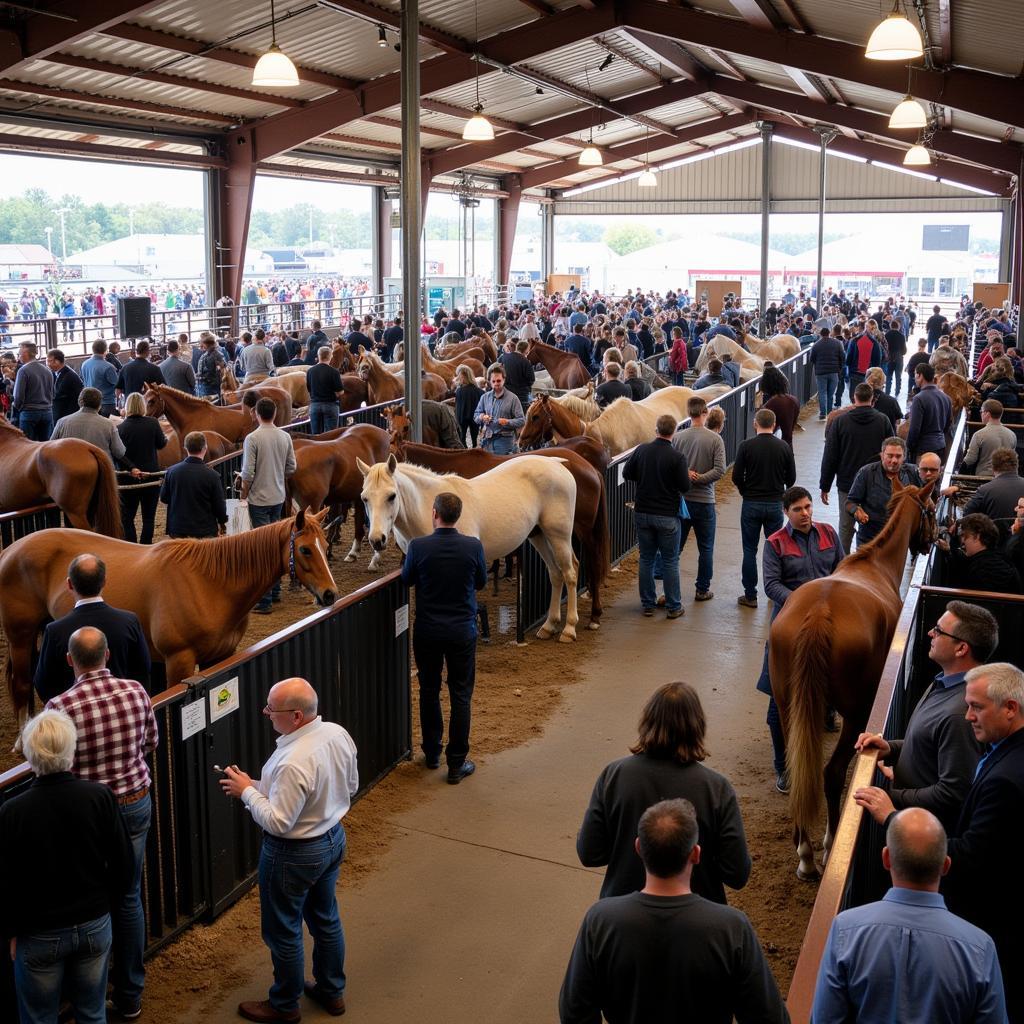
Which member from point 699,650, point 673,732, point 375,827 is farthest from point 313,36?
point 673,732

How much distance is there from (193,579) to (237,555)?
28 centimetres

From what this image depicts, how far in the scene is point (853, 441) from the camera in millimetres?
10062

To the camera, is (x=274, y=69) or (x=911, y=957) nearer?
(x=911, y=957)

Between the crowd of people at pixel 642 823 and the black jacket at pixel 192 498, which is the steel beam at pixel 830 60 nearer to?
the crowd of people at pixel 642 823

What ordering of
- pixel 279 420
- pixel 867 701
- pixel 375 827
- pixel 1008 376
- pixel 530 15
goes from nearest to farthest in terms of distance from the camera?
pixel 867 701 → pixel 375 827 → pixel 1008 376 → pixel 279 420 → pixel 530 15

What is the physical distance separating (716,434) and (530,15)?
1367 cm

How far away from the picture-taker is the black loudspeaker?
66.1ft

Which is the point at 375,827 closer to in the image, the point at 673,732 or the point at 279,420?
the point at 673,732

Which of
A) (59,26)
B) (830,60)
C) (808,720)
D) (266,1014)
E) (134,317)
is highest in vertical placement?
(830,60)

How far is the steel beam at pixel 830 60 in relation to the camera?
54.8 feet

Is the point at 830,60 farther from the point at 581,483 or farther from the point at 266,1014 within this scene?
the point at 266,1014

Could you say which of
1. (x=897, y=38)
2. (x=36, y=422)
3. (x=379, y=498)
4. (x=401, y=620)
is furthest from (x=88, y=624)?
(x=36, y=422)

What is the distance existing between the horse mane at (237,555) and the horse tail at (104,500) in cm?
355

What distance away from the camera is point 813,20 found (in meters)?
17.5
